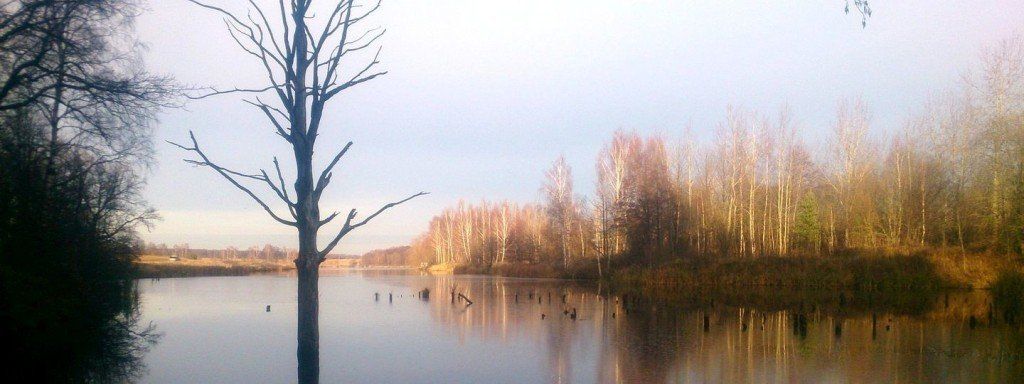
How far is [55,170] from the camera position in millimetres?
12484

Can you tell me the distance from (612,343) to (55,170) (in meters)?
12.2

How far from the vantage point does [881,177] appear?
43594 mm

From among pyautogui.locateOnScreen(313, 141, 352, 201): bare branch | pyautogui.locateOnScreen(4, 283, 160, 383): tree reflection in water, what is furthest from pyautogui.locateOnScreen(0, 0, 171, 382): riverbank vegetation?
pyautogui.locateOnScreen(313, 141, 352, 201): bare branch

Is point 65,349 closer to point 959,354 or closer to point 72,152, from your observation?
point 72,152

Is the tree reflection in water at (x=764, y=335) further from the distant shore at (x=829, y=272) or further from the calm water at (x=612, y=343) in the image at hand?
the distant shore at (x=829, y=272)

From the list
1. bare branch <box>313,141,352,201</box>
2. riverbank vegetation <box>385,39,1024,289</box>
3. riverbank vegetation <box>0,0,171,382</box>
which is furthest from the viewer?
riverbank vegetation <box>385,39,1024,289</box>

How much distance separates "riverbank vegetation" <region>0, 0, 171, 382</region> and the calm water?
1.78m

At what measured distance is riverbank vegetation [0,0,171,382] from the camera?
10180mm

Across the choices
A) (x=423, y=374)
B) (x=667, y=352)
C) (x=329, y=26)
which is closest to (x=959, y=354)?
(x=667, y=352)

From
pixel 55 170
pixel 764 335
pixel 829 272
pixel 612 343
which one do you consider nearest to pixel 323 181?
pixel 55 170

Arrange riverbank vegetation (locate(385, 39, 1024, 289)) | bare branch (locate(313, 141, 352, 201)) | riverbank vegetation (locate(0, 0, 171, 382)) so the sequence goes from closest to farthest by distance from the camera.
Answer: bare branch (locate(313, 141, 352, 201)) < riverbank vegetation (locate(0, 0, 171, 382)) < riverbank vegetation (locate(385, 39, 1024, 289))

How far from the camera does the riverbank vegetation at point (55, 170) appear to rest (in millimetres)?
10180

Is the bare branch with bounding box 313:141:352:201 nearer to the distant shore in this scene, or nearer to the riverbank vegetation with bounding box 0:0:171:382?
the riverbank vegetation with bounding box 0:0:171:382

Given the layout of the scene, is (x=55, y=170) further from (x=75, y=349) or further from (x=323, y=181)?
(x=323, y=181)
